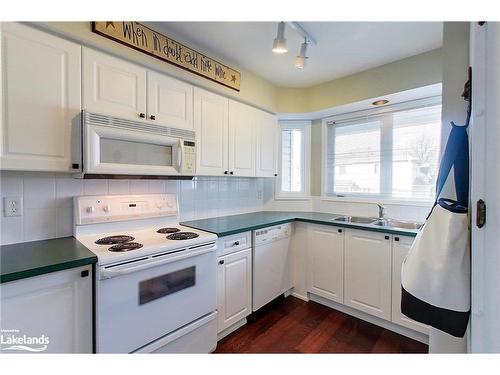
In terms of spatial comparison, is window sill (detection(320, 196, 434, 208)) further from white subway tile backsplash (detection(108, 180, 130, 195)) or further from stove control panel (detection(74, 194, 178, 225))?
white subway tile backsplash (detection(108, 180, 130, 195))

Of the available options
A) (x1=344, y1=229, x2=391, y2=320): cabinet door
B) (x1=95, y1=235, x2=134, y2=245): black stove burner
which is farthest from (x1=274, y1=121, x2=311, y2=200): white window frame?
(x1=95, y1=235, x2=134, y2=245): black stove burner

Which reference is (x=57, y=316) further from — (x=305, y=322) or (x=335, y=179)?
(x=335, y=179)

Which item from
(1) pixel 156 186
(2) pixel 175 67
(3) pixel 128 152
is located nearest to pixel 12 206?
(3) pixel 128 152

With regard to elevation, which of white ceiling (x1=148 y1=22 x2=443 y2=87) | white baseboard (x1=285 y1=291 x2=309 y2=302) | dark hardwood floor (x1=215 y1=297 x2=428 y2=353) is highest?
white ceiling (x1=148 y1=22 x2=443 y2=87)

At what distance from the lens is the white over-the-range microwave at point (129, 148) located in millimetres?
1361

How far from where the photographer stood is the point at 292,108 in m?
2.83

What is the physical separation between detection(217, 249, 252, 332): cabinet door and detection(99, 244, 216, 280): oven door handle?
267mm

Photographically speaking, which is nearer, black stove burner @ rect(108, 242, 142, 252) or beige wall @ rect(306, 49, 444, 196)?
black stove burner @ rect(108, 242, 142, 252)

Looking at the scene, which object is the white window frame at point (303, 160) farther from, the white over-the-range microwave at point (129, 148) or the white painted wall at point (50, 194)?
the white over-the-range microwave at point (129, 148)

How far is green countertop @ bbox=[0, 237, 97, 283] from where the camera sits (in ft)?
3.34

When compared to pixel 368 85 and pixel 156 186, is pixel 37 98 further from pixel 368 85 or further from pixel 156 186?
pixel 368 85

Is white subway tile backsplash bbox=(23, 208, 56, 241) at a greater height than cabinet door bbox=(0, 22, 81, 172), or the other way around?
cabinet door bbox=(0, 22, 81, 172)

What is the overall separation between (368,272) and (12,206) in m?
2.63
